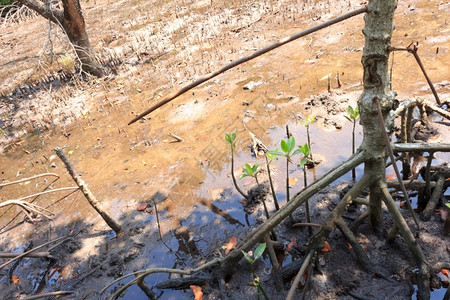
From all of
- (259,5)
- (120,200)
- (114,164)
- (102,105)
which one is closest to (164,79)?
(102,105)

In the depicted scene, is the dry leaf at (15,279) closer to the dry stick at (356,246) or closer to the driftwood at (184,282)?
the driftwood at (184,282)

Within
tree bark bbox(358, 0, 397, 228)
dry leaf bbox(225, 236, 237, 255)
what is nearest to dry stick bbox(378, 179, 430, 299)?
tree bark bbox(358, 0, 397, 228)

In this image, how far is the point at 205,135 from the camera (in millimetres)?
4672

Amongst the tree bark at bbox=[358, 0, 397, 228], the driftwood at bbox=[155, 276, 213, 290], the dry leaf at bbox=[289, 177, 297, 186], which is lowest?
the driftwood at bbox=[155, 276, 213, 290]

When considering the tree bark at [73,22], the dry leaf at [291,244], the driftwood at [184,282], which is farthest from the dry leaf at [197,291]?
the tree bark at [73,22]

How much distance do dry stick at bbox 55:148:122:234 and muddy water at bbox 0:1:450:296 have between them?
0.43 metres

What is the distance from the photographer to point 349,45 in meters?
5.90

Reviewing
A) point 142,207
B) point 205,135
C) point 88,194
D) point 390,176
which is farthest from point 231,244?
point 205,135

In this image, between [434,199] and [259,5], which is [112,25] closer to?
[259,5]

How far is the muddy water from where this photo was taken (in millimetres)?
3588

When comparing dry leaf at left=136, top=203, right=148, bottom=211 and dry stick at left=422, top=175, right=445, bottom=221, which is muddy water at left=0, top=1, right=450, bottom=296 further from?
dry stick at left=422, top=175, right=445, bottom=221

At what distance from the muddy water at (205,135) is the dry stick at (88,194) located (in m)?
0.43

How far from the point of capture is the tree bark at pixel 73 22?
20.9ft

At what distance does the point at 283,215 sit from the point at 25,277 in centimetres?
285
